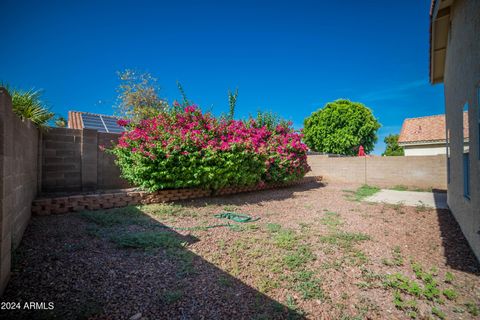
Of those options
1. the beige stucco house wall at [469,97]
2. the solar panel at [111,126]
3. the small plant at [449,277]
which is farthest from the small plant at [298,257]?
the solar panel at [111,126]

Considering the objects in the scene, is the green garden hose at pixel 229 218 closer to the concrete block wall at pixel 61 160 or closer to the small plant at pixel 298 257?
the small plant at pixel 298 257

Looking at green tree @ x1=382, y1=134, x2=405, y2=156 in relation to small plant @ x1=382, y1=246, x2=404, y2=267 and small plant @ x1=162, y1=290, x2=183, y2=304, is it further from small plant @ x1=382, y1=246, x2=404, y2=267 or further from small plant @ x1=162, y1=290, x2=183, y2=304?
small plant @ x1=162, y1=290, x2=183, y2=304

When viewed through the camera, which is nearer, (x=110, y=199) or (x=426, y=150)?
(x=110, y=199)

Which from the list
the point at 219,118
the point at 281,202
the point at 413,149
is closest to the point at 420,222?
the point at 281,202

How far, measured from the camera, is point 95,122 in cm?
1162

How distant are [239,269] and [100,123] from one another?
1165cm

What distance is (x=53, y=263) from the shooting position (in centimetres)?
273

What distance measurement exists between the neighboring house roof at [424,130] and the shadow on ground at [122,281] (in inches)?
833

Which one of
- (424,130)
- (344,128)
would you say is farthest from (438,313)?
(344,128)

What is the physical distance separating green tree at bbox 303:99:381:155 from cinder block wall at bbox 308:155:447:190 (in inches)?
431

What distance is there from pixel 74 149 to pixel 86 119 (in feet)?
22.4

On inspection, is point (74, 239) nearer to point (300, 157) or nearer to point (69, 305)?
point (69, 305)

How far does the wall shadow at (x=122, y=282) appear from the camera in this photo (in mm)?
2092

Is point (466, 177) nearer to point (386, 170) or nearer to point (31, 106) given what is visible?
point (386, 170)
